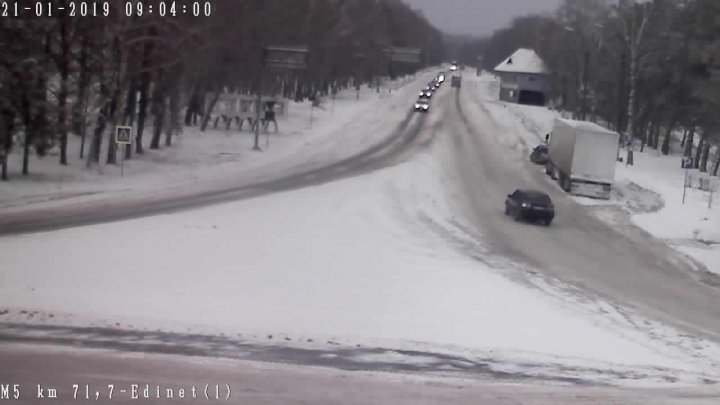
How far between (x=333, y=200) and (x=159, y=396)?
2666 centimetres

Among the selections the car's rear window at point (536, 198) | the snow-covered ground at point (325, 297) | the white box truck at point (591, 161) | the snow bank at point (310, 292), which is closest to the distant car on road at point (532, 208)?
the car's rear window at point (536, 198)

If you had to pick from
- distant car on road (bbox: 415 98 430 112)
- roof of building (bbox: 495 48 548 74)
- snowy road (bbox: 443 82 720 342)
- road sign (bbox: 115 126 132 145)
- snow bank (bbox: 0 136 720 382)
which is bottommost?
distant car on road (bbox: 415 98 430 112)

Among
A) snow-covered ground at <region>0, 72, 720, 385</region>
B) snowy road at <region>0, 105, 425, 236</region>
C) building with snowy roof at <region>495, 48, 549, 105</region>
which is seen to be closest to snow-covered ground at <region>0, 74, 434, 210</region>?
snowy road at <region>0, 105, 425, 236</region>

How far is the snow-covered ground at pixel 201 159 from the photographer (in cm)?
3584

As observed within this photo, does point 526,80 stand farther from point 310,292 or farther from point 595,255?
point 310,292

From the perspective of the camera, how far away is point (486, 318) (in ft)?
65.6

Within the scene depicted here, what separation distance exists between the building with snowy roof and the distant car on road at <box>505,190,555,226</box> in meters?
83.7

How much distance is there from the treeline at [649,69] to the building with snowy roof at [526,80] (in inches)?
715

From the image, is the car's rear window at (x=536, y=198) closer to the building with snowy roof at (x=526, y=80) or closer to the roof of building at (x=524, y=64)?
the roof of building at (x=524, y=64)

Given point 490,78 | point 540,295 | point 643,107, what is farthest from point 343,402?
point 490,78

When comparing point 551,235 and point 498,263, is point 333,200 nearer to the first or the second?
point 551,235

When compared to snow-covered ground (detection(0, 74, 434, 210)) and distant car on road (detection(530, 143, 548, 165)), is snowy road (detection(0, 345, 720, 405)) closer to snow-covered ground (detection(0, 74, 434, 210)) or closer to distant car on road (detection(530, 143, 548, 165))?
snow-covered ground (detection(0, 74, 434, 210))

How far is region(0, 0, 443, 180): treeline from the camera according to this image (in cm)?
3325

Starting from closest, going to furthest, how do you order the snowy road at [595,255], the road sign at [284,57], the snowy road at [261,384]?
the snowy road at [261,384] < the snowy road at [595,255] < the road sign at [284,57]
